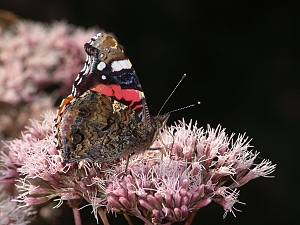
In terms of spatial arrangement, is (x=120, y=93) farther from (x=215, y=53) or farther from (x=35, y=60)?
(x=215, y=53)


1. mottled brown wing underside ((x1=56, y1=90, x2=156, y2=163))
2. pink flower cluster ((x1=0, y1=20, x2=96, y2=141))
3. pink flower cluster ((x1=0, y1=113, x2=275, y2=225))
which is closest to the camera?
pink flower cluster ((x1=0, y1=113, x2=275, y2=225))

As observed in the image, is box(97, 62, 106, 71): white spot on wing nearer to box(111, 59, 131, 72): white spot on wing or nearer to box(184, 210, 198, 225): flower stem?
box(111, 59, 131, 72): white spot on wing

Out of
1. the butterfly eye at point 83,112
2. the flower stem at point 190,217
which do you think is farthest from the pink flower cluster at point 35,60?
the flower stem at point 190,217

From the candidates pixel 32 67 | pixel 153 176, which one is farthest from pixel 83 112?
pixel 32 67

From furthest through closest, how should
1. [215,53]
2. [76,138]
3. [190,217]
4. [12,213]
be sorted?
[215,53], [12,213], [76,138], [190,217]

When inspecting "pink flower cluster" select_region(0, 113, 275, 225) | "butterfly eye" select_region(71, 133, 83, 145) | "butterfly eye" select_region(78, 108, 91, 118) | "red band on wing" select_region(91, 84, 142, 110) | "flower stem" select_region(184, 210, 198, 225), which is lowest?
"flower stem" select_region(184, 210, 198, 225)

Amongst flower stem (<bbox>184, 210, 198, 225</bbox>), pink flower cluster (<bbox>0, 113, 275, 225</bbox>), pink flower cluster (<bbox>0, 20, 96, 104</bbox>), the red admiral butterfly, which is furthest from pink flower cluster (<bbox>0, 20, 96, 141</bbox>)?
flower stem (<bbox>184, 210, 198, 225</bbox>)

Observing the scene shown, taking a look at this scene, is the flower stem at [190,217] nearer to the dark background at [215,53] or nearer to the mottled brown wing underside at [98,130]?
the mottled brown wing underside at [98,130]
